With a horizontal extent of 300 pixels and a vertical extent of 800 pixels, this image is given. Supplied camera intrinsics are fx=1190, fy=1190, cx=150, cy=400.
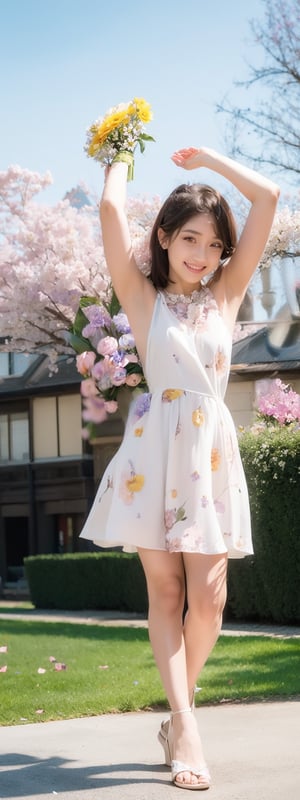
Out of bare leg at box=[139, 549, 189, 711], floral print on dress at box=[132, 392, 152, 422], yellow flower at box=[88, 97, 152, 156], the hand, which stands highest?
yellow flower at box=[88, 97, 152, 156]

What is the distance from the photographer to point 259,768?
3965 mm

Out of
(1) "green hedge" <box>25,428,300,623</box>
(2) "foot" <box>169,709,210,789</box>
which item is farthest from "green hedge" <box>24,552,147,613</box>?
(2) "foot" <box>169,709,210,789</box>

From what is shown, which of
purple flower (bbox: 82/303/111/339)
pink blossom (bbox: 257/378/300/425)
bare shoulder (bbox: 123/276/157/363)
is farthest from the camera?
pink blossom (bbox: 257/378/300/425)

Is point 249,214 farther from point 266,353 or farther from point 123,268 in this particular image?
point 266,353

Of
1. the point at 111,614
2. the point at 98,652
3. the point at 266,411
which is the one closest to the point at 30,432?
the point at 111,614

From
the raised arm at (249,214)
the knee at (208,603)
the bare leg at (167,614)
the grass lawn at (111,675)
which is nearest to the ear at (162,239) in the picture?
the raised arm at (249,214)

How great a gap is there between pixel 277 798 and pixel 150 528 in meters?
0.98

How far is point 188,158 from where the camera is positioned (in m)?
4.49

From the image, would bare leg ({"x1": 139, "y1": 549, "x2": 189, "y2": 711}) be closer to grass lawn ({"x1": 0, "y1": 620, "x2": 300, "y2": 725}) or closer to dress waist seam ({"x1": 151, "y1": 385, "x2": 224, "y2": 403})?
dress waist seam ({"x1": 151, "y1": 385, "x2": 224, "y2": 403})

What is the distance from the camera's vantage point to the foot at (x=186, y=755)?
3.76 m

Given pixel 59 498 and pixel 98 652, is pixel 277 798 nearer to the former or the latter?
pixel 98 652

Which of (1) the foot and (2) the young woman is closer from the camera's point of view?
(1) the foot

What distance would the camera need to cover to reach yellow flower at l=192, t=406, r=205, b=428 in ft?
13.3

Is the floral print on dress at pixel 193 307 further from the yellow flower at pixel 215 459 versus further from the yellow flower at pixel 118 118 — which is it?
the yellow flower at pixel 118 118
